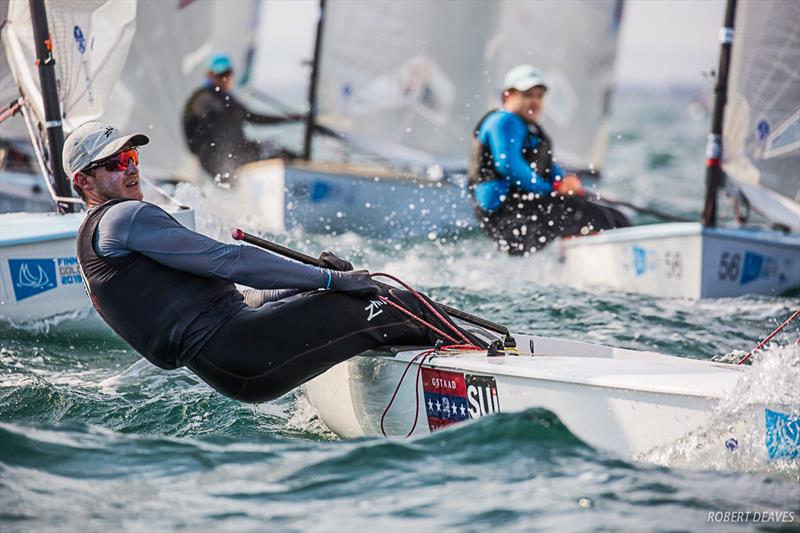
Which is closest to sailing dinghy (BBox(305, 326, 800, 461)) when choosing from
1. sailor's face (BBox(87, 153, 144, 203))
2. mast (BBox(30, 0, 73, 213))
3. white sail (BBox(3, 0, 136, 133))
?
sailor's face (BBox(87, 153, 144, 203))

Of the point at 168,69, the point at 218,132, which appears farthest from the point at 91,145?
the point at 168,69

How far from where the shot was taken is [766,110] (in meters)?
6.07

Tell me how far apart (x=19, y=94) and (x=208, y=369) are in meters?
3.14

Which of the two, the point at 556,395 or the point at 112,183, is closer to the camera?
the point at 556,395

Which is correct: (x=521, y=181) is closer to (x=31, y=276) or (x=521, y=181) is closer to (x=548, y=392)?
(x=31, y=276)

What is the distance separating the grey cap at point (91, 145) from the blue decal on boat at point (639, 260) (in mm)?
3406

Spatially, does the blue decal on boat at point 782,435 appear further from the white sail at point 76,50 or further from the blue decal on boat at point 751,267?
the white sail at point 76,50

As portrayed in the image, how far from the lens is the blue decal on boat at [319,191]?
26.1 feet

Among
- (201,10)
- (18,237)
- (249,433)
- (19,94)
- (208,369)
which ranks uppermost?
(201,10)

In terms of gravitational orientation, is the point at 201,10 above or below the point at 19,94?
above

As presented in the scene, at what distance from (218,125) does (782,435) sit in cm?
652

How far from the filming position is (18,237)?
182 inches

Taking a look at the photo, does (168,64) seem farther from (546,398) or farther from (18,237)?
(546,398)

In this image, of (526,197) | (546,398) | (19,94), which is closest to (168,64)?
(19,94)
